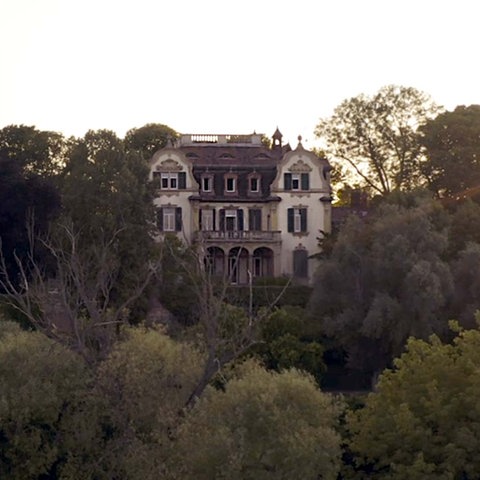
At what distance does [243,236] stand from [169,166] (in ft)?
17.2

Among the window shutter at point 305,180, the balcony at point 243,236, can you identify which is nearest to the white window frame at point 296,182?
the window shutter at point 305,180

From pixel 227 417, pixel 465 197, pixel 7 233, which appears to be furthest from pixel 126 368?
pixel 465 197

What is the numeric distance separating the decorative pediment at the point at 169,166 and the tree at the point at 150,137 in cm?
1591

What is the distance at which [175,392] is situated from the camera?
3788 cm

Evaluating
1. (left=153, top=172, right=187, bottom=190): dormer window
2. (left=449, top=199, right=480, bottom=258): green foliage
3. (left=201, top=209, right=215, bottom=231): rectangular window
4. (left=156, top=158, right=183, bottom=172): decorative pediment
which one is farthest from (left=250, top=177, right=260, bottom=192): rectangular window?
(left=449, top=199, right=480, bottom=258): green foliage

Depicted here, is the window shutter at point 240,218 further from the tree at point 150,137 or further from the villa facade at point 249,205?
the tree at point 150,137

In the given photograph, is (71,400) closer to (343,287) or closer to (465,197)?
(343,287)

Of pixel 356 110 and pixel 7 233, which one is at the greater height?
pixel 356 110

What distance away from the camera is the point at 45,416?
38.3 m

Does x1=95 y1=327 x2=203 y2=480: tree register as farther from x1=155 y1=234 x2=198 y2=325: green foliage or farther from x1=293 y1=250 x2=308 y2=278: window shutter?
x1=293 y1=250 x2=308 y2=278: window shutter

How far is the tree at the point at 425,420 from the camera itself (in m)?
37.1

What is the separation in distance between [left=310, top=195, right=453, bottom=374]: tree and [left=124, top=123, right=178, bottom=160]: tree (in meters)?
33.6

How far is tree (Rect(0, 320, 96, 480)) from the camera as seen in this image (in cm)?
3806

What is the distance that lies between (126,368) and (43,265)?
77.7 feet
